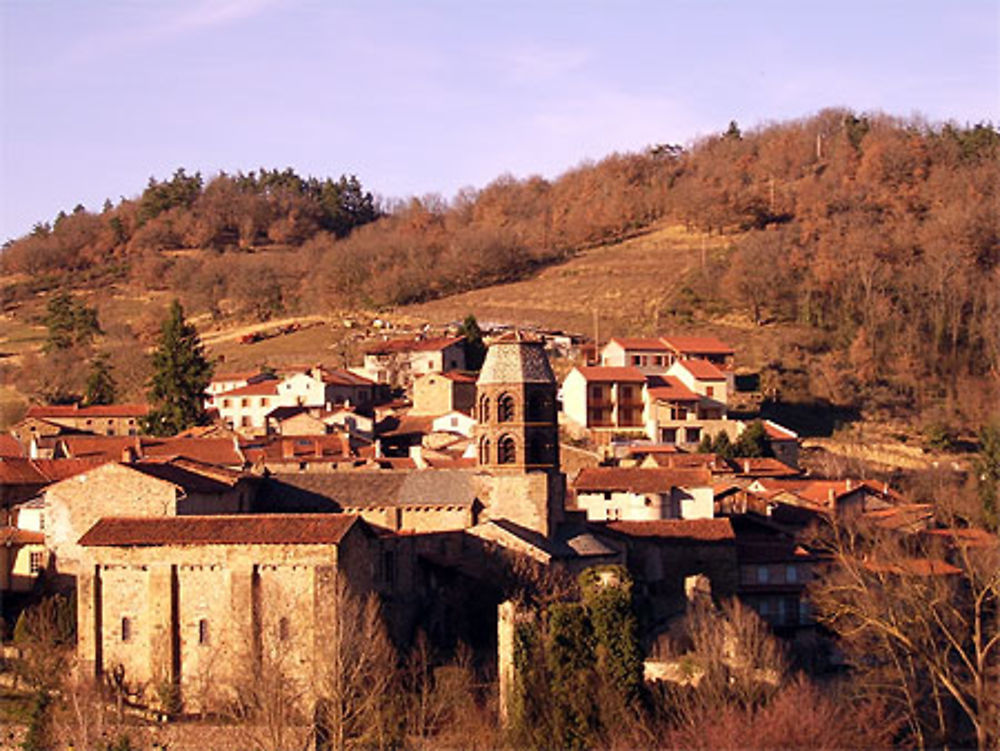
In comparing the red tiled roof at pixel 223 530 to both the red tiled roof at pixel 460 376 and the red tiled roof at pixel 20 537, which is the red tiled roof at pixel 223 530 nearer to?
the red tiled roof at pixel 20 537

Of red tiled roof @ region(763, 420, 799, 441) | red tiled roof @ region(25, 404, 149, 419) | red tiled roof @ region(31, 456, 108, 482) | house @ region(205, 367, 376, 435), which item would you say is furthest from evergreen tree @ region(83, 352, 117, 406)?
red tiled roof @ region(763, 420, 799, 441)

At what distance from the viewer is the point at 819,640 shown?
4741 cm

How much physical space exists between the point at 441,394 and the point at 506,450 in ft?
94.3

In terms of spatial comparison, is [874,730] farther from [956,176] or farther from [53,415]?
[956,176]

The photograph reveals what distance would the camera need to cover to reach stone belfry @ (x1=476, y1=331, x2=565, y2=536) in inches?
1865

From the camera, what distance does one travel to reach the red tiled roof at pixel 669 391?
74.7m

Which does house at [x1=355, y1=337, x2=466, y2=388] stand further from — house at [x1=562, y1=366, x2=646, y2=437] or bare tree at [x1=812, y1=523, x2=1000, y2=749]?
bare tree at [x1=812, y1=523, x2=1000, y2=749]

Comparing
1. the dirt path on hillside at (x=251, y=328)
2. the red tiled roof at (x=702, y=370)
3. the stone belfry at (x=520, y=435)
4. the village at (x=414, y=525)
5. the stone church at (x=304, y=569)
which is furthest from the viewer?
the dirt path on hillside at (x=251, y=328)

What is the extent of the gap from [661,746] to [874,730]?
473 centimetres

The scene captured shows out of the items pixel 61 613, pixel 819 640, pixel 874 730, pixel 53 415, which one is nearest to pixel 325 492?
pixel 61 613

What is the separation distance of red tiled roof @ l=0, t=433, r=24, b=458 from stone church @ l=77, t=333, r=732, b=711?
19.7 meters

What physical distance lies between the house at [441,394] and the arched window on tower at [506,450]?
27521 mm

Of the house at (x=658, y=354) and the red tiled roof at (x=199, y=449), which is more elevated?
the house at (x=658, y=354)

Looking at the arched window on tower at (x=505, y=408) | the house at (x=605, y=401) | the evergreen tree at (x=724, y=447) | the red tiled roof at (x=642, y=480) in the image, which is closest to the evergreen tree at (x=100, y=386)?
the house at (x=605, y=401)
